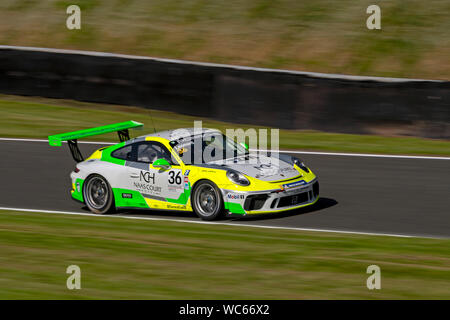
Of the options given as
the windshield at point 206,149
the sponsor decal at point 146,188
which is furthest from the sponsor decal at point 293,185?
the sponsor decal at point 146,188

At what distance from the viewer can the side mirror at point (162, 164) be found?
10810 millimetres

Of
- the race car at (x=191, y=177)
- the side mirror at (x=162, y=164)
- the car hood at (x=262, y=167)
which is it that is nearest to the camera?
the race car at (x=191, y=177)

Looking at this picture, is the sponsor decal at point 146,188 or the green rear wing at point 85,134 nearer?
the sponsor decal at point 146,188

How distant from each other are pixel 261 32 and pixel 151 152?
1169cm

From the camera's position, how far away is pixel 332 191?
12258mm

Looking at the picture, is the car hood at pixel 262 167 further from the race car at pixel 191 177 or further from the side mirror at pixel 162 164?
the side mirror at pixel 162 164

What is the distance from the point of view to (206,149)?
36.1ft

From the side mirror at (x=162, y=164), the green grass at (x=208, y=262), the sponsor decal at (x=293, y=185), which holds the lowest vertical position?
the green grass at (x=208, y=262)

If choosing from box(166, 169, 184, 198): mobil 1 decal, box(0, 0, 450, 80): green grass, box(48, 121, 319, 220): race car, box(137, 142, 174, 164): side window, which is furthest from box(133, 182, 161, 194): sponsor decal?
box(0, 0, 450, 80): green grass

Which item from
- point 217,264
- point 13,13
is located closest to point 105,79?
point 13,13

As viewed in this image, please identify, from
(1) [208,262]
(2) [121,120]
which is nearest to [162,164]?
(1) [208,262]

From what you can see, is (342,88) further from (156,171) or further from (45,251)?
(45,251)

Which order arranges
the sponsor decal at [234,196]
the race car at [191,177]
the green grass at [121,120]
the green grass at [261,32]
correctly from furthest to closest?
the green grass at [261,32], the green grass at [121,120], the race car at [191,177], the sponsor decal at [234,196]

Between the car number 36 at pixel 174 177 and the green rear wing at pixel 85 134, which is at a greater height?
the green rear wing at pixel 85 134
